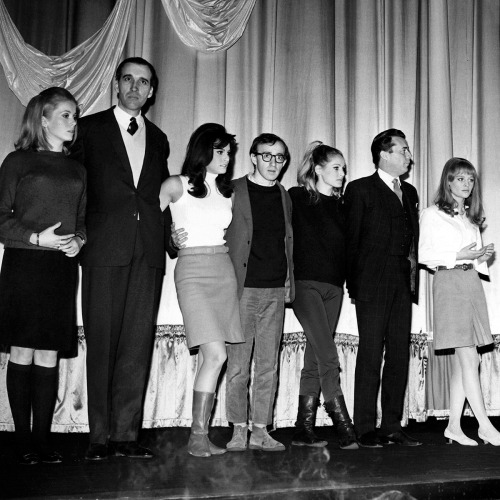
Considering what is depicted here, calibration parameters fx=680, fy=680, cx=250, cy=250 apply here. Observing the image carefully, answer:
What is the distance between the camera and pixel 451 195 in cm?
396

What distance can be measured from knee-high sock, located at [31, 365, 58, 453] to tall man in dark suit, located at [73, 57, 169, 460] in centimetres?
18

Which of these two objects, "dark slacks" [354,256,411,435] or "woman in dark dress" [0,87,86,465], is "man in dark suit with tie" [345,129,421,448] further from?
"woman in dark dress" [0,87,86,465]

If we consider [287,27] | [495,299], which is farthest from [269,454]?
[287,27]

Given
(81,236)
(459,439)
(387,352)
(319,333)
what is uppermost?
(81,236)

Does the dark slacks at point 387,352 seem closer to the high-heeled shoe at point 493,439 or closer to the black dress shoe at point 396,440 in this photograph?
the black dress shoe at point 396,440

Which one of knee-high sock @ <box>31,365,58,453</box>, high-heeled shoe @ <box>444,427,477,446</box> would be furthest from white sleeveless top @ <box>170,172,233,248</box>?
high-heeled shoe @ <box>444,427,477,446</box>

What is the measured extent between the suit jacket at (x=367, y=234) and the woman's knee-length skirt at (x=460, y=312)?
0.18 m

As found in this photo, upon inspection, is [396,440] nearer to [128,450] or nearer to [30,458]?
[128,450]

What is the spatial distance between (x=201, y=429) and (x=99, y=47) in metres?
2.38

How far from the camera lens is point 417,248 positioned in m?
3.84

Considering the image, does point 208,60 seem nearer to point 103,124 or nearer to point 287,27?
point 287,27

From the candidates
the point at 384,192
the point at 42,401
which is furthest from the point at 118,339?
the point at 384,192

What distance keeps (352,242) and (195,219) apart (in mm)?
956

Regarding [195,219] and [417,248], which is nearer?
[195,219]
